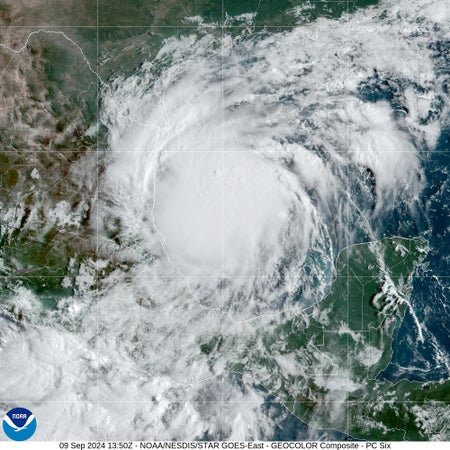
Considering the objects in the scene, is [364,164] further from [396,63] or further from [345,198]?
[396,63]

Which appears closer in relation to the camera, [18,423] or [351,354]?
[18,423]

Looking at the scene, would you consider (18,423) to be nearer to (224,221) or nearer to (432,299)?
(224,221)

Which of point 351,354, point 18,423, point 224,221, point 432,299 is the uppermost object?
point 224,221

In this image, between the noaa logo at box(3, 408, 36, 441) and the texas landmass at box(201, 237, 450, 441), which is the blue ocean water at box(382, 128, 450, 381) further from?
the noaa logo at box(3, 408, 36, 441)

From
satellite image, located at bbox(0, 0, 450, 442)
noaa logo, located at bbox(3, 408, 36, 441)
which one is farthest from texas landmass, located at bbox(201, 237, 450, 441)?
noaa logo, located at bbox(3, 408, 36, 441)

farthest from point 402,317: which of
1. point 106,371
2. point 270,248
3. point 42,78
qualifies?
point 42,78

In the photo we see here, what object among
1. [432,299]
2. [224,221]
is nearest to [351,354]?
[432,299]
